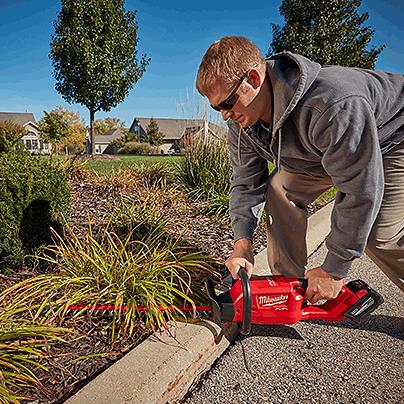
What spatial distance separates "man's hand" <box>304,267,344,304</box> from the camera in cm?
177

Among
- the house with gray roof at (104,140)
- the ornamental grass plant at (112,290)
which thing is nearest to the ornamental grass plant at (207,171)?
the ornamental grass plant at (112,290)

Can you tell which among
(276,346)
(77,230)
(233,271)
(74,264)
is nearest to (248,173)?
(233,271)

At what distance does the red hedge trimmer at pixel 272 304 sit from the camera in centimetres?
178

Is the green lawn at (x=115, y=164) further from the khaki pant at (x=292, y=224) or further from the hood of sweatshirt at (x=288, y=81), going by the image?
the hood of sweatshirt at (x=288, y=81)

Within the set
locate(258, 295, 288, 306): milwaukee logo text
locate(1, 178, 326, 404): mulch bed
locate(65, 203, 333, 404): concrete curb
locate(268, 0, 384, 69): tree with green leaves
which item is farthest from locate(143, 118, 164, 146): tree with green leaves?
locate(258, 295, 288, 306): milwaukee logo text

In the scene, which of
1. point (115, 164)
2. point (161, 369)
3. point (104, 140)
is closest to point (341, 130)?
point (161, 369)

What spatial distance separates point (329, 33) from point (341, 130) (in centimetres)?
2014

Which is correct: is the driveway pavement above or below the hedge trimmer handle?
below

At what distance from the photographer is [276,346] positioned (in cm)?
206

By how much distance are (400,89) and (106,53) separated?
1972cm

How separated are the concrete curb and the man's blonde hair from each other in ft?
4.05

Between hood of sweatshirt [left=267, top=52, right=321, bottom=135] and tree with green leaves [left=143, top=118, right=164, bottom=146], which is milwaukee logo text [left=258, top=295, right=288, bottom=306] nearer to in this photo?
hood of sweatshirt [left=267, top=52, right=321, bottom=135]

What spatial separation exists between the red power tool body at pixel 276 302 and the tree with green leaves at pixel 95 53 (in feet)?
55.8

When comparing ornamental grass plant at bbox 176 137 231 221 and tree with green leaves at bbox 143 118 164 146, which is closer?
ornamental grass plant at bbox 176 137 231 221
